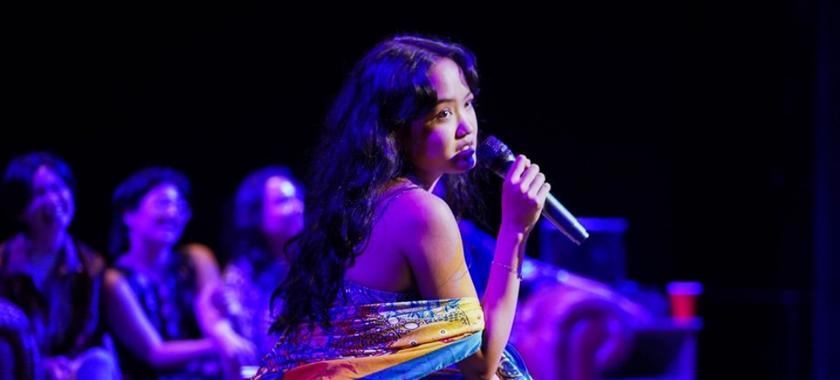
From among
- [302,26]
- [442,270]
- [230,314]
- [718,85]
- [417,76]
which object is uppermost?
[302,26]

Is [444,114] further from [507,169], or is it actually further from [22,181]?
[22,181]

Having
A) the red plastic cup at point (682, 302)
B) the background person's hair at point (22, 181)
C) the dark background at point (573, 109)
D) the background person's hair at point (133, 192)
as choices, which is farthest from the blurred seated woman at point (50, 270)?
the red plastic cup at point (682, 302)

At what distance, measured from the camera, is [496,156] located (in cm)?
154

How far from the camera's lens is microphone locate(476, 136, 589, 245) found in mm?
1539

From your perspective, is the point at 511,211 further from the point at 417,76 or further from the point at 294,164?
the point at 294,164

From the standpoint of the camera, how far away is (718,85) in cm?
461

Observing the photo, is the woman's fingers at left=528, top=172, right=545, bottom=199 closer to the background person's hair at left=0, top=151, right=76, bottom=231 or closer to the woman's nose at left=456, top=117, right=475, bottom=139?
the woman's nose at left=456, top=117, right=475, bottom=139

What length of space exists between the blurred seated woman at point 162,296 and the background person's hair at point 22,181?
0.32 meters

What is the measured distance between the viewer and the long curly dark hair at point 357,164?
4.73 feet

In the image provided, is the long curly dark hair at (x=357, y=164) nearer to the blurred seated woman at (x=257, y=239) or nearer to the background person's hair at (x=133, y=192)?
the blurred seated woman at (x=257, y=239)

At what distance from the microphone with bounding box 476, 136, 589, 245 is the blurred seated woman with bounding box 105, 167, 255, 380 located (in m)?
2.02

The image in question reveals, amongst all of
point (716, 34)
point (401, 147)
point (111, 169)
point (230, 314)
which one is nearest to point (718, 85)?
point (716, 34)

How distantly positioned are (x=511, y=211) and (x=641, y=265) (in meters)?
3.88

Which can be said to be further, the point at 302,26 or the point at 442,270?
the point at 302,26
